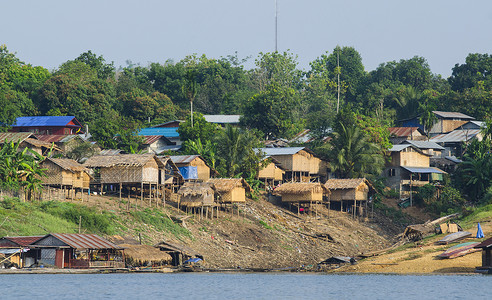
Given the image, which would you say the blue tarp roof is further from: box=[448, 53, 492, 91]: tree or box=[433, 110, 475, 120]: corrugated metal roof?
box=[448, 53, 492, 91]: tree

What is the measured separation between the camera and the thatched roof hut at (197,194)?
59.6 m

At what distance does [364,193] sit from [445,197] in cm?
792

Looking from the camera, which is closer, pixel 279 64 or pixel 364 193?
pixel 364 193

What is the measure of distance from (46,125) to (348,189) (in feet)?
105

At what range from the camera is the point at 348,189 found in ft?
226

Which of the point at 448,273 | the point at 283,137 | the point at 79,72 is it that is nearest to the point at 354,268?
the point at 448,273

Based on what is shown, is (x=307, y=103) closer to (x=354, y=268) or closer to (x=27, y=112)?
(x=27, y=112)

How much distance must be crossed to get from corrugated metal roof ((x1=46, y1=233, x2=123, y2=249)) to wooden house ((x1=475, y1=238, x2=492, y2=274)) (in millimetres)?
20874

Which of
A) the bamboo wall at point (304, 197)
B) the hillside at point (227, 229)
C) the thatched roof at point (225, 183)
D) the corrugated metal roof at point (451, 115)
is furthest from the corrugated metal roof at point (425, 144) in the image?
the thatched roof at point (225, 183)

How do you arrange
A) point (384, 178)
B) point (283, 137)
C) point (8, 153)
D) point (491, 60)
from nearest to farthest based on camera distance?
point (8, 153) < point (384, 178) < point (283, 137) < point (491, 60)

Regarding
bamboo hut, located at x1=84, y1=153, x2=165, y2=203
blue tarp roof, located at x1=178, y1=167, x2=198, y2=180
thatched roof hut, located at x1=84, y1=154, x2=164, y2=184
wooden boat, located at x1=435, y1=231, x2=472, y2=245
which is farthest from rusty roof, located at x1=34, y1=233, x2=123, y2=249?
wooden boat, located at x1=435, y1=231, x2=472, y2=245

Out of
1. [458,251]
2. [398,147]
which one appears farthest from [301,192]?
[458,251]

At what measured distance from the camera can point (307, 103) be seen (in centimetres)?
10719

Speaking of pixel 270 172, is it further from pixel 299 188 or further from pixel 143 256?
pixel 143 256
